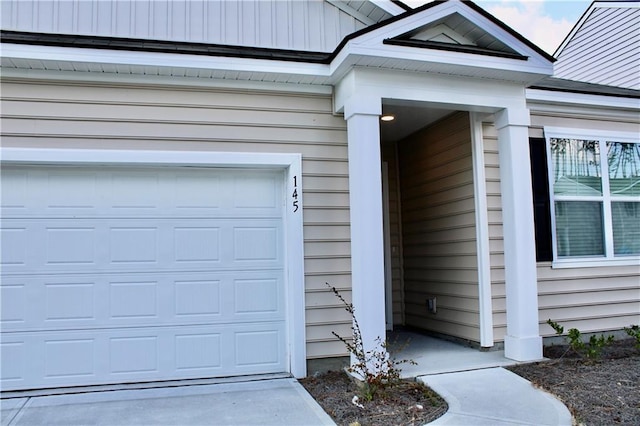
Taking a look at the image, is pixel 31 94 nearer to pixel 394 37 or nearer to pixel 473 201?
pixel 394 37

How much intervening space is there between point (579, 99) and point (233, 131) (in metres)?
4.34

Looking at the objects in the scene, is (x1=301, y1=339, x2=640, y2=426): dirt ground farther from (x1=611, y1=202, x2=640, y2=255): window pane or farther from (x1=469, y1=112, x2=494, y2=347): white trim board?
(x1=611, y1=202, x2=640, y2=255): window pane

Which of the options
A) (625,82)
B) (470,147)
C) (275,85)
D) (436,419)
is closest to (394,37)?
(275,85)

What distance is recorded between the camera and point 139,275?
491 cm

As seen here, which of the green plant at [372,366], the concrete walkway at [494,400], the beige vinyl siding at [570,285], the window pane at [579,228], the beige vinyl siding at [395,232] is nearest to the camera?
the concrete walkway at [494,400]

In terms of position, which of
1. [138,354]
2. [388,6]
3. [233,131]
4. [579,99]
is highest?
[388,6]

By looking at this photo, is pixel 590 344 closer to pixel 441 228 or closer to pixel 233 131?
pixel 441 228


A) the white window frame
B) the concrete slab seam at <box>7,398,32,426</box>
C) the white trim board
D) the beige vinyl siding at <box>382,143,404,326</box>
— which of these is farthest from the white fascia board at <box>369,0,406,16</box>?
the concrete slab seam at <box>7,398,32,426</box>

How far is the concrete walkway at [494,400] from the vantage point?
370 centimetres

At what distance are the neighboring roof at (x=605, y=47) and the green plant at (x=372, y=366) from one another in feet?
27.4

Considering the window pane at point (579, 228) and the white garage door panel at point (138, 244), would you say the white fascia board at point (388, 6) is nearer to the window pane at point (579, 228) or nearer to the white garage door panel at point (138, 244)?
the white garage door panel at point (138, 244)

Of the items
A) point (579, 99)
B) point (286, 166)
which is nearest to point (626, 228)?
point (579, 99)

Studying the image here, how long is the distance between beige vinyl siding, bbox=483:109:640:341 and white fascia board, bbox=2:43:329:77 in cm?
244

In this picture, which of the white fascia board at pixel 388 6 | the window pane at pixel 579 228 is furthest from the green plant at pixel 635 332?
the white fascia board at pixel 388 6
